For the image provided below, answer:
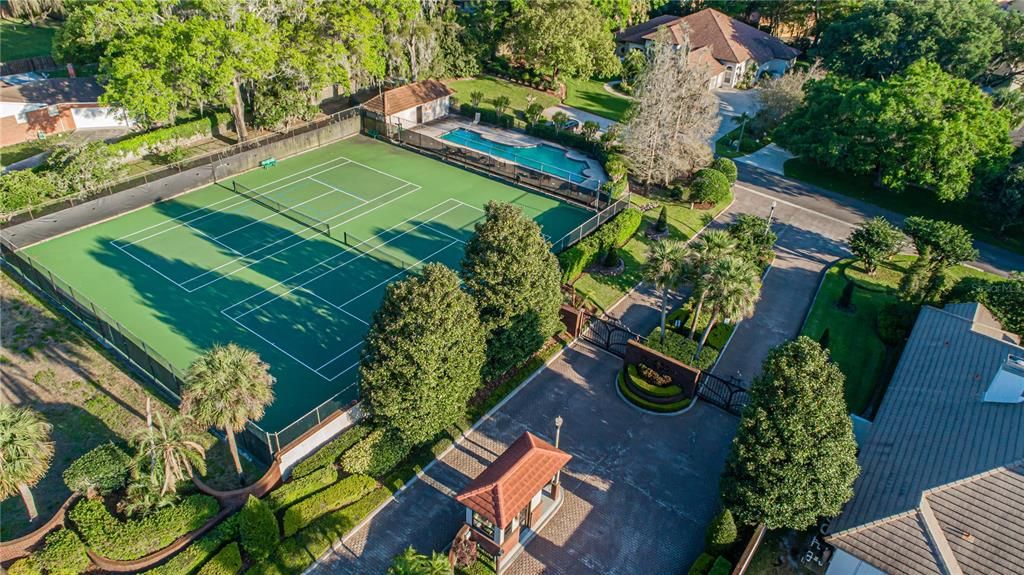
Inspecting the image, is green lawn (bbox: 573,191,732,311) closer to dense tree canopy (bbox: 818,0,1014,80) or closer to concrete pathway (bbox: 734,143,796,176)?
concrete pathway (bbox: 734,143,796,176)

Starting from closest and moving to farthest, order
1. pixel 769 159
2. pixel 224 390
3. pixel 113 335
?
pixel 224 390 → pixel 113 335 → pixel 769 159

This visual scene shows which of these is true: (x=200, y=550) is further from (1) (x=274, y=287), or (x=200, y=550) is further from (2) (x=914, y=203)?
(2) (x=914, y=203)

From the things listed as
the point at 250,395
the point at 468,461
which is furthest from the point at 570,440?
the point at 250,395

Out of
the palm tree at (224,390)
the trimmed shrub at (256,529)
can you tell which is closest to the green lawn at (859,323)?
the trimmed shrub at (256,529)

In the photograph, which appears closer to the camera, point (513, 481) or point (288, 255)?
point (513, 481)

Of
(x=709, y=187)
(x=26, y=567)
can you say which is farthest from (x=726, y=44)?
(x=26, y=567)

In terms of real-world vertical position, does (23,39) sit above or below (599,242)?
above

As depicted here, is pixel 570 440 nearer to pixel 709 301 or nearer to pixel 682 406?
pixel 682 406
